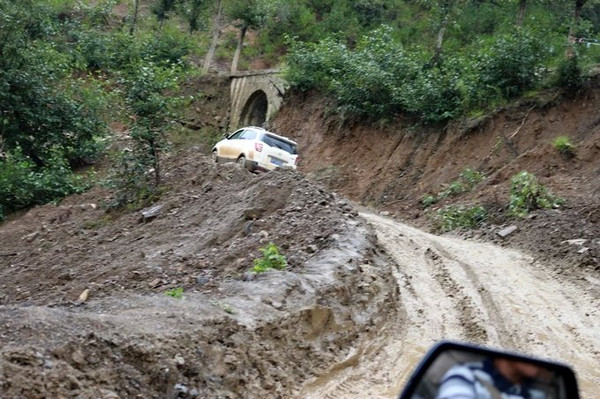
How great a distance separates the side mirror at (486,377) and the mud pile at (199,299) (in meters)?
2.92

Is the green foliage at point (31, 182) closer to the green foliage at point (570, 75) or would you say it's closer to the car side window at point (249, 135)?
the car side window at point (249, 135)

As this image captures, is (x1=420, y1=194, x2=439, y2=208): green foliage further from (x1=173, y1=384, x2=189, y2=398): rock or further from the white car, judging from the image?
(x1=173, y1=384, x2=189, y2=398): rock

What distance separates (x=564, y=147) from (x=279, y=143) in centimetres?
709

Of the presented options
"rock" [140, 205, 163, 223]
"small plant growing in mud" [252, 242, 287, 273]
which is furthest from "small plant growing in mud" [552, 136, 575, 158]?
"small plant growing in mud" [252, 242, 287, 273]

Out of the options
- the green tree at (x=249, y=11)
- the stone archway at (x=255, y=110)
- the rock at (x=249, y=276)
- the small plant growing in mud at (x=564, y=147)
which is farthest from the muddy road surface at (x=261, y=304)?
the green tree at (x=249, y=11)

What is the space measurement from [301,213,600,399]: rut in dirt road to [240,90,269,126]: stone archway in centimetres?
2048

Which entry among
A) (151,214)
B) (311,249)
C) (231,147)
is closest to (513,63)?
(231,147)

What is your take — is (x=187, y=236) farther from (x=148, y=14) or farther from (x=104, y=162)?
(x=148, y=14)

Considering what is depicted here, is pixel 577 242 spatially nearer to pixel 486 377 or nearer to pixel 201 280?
pixel 201 280

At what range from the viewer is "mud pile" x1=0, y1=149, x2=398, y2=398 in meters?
4.64

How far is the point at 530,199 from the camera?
48.3ft


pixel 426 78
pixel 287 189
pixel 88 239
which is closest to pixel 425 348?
pixel 287 189

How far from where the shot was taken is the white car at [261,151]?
18.4 m

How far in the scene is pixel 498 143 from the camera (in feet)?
63.2
